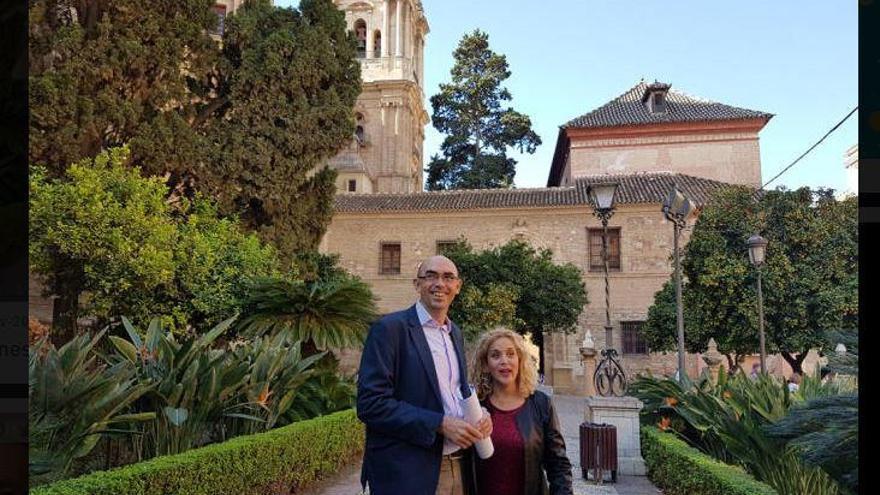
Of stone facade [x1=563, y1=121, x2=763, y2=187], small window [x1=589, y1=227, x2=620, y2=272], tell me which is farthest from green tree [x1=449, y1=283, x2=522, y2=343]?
stone facade [x1=563, y1=121, x2=763, y2=187]

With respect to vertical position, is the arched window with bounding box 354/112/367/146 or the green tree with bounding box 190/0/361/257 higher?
the arched window with bounding box 354/112/367/146

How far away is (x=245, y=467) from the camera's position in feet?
19.4

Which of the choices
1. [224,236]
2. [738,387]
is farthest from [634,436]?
[224,236]

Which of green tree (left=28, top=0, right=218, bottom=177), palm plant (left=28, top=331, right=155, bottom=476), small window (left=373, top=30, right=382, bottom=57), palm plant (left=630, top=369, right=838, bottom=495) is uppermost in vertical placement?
small window (left=373, top=30, right=382, bottom=57)

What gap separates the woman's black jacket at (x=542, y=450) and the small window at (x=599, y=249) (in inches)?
913

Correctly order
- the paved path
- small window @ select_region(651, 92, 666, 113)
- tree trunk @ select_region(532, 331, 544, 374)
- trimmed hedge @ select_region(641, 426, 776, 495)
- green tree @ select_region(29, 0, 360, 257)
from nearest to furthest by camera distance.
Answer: trimmed hedge @ select_region(641, 426, 776, 495) < the paved path < green tree @ select_region(29, 0, 360, 257) < tree trunk @ select_region(532, 331, 544, 374) < small window @ select_region(651, 92, 666, 113)

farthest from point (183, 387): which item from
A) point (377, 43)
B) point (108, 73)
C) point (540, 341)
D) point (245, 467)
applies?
point (377, 43)

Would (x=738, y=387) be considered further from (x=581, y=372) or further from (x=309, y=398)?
(x=581, y=372)

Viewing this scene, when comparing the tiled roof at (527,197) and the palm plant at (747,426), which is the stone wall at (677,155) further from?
the palm plant at (747,426)

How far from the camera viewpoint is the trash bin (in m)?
7.46

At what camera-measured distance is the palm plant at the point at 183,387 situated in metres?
5.86

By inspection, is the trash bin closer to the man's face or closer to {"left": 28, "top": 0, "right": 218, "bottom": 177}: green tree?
the man's face

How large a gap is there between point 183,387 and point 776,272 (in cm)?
1678

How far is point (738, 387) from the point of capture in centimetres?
686
